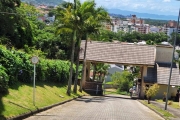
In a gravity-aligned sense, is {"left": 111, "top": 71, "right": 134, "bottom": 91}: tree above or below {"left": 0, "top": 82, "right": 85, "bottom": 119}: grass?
below

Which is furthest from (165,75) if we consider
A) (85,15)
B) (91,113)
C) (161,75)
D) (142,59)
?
(91,113)

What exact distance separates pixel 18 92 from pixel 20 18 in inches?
830

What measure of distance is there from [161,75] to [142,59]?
322cm

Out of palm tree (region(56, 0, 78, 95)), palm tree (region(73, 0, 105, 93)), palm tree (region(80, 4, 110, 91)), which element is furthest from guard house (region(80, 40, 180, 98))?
palm tree (region(56, 0, 78, 95))

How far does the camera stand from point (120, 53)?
47.8 metres

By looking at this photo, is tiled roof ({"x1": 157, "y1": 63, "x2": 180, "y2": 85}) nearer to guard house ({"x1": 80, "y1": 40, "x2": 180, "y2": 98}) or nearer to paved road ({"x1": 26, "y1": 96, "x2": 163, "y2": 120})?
guard house ({"x1": 80, "y1": 40, "x2": 180, "y2": 98})

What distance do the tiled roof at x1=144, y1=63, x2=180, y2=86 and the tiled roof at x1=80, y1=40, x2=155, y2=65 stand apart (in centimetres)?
140

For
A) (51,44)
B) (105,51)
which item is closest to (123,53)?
(105,51)

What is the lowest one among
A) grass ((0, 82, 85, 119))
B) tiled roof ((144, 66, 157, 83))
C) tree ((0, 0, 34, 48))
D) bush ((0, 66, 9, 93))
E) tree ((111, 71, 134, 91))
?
tree ((111, 71, 134, 91))

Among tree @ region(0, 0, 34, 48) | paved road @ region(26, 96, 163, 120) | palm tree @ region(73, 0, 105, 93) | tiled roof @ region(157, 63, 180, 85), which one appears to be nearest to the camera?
paved road @ region(26, 96, 163, 120)

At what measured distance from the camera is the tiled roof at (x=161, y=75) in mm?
45125

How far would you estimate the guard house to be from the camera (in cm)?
4584

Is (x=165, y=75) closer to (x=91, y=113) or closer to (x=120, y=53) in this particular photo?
(x=120, y=53)

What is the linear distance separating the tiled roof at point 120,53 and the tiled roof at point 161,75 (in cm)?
140
